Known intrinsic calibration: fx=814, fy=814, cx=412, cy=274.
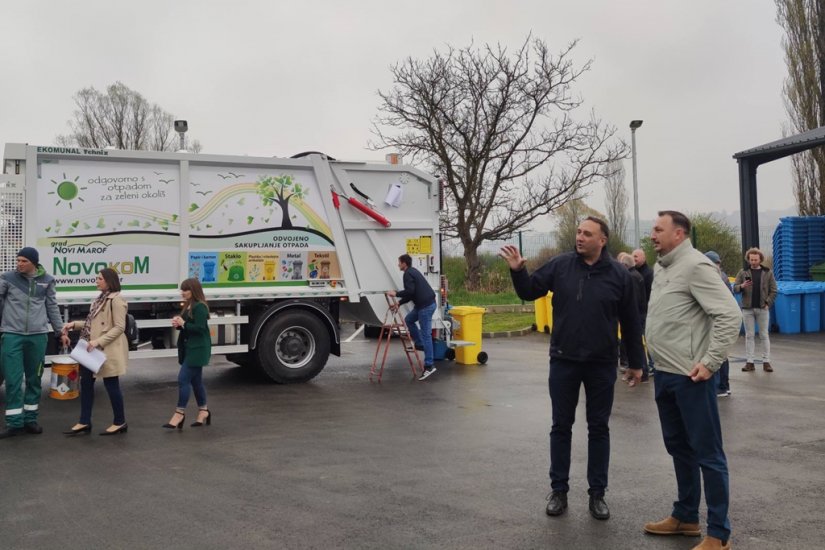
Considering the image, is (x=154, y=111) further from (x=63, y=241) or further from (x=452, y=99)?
(x=63, y=241)

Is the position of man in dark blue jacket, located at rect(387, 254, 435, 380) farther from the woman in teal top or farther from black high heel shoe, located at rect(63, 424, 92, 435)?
black high heel shoe, located at rect(63, 424, 92, 435)

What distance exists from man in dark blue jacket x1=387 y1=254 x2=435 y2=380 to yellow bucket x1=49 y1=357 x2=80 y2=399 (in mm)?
4351

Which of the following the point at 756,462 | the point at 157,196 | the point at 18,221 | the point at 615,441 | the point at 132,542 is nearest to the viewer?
the point at 132,542

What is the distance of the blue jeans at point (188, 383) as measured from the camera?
8.11 m

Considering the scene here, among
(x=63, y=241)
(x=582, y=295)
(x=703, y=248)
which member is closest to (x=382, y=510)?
(x=582, y=295)

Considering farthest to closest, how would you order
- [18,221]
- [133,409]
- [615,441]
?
[18,221], [133,409], [615,441]

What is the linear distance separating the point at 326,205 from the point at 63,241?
3.51 m

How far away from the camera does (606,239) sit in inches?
209

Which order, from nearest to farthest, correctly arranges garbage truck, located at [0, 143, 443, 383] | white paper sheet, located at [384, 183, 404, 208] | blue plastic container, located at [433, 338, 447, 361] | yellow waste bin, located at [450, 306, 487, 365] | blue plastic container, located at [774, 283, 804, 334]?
1. garbage truck, located at [0, 143, 443, 383]
2. white paper sheet, located at [384, 183, 404, 208]
3. blue plastic container, located at [433, 338, 447, 361]
4. yellow waste bin, located at [450, 306, 487, 365]
5. blue plastic container, located at [774, 283, 804, 334]

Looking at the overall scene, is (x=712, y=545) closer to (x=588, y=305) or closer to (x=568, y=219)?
(x=588, y=305)

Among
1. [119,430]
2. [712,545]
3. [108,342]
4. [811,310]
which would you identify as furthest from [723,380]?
[811,310]

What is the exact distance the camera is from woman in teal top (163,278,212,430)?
8.10 metres

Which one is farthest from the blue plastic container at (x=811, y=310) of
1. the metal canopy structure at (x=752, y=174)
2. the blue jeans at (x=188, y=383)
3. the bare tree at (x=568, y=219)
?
the blue jeans at (x=188, y=383)

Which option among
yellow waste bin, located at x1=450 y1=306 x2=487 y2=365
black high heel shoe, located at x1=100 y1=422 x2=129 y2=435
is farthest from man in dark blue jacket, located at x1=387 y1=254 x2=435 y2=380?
black high heel shoe, located at x1=100 y1=422 x2=129 y2=435
